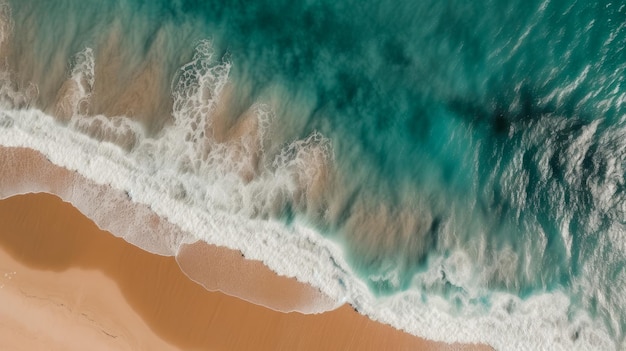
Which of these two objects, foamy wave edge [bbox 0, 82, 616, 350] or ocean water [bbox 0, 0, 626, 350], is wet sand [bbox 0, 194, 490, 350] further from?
ocean water [bbox 0, 0, 626, 350]

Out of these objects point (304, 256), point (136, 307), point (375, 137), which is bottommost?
point (136, 307)

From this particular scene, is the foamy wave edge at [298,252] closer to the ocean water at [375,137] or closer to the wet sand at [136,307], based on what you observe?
the ocean water at [375,137]

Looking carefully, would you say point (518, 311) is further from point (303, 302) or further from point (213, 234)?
point (213, 234)

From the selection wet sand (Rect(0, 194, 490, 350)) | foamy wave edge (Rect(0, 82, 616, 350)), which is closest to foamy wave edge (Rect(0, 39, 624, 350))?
foamy wave edge (Rect(0, 82, 616, 350))

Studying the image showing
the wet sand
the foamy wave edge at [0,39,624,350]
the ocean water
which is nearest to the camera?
the wet sand

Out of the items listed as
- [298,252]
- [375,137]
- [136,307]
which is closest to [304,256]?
[298,252]

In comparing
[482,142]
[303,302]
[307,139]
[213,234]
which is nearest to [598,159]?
[482,142]

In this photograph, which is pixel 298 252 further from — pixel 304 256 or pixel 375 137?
pixel 375 137
